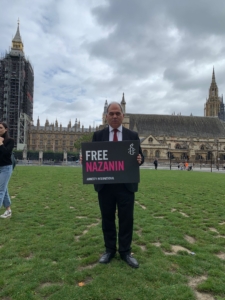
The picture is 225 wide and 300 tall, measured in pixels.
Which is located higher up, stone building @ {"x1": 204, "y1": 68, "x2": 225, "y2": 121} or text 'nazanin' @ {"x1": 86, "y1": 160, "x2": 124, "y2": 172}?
stone building @ {"x1": 204, "y1": 68, "x2": 225, "y2": 121}

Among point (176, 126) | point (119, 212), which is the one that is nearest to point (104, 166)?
point (119, 212)

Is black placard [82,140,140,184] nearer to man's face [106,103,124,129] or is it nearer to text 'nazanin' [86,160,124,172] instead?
text 'nazanin' [86,160,124,172]

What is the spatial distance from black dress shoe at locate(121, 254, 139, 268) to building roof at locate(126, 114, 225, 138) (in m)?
57.3

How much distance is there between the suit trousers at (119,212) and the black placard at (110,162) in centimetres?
18

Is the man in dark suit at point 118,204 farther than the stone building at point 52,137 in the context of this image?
No

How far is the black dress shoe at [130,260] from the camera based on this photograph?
3.34 metres

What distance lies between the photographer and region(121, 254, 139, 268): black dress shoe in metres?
3.34

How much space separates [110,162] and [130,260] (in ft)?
4.76

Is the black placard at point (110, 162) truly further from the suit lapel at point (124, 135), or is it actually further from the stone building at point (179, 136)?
the stone building at point (179, 136)

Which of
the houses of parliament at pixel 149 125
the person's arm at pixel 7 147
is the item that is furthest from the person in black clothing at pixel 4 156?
the houses of parliament at pixel 149 125

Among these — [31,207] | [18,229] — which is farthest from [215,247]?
[31,207]

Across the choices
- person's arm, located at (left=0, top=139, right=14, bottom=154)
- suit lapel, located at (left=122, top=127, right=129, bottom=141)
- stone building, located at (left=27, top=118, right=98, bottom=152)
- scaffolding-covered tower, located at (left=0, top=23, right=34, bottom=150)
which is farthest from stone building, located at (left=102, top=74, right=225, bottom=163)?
suit lapel, located at (left=122, top=127, right=129, bottom=141)

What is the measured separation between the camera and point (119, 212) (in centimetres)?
365

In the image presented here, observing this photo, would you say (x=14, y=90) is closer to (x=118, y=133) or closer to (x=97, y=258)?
(x=118, y=133)
